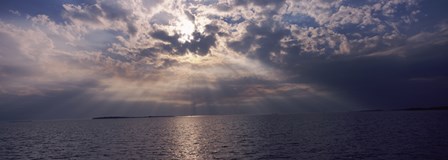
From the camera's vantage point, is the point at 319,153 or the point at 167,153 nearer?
the point at 319,153

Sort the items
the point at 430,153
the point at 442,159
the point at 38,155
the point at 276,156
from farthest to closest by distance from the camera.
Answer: the point at 38,155, the point at 276,156, the point at 430,153, the point at 442,159

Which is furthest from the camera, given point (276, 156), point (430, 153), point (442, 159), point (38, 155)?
point (38, 155)

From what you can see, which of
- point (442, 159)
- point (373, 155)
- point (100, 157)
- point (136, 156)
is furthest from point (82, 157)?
point (442, 159)

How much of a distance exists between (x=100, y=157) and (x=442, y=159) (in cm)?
5123

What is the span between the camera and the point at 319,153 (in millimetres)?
53312

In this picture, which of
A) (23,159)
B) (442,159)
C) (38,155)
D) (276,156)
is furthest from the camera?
(38,155)

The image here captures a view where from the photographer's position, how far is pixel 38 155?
200 ft

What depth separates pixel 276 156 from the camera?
172 ft

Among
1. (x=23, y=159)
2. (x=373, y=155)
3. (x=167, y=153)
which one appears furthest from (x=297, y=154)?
(x=23, y=159)

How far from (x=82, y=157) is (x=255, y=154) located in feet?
96.4

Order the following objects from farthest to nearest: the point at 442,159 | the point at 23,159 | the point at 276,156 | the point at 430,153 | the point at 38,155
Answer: the point at 38,155 → the point at 23,159 → the point at 276,156 → the point at 430,153 → the point at 442,159

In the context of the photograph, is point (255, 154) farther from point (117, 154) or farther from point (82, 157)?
point (82, 157)

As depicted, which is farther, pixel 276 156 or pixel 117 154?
pixel 117 154

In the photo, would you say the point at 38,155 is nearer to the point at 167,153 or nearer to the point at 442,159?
the point at 167,153
